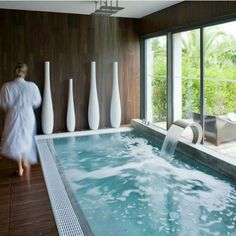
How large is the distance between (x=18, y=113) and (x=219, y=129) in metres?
2.92

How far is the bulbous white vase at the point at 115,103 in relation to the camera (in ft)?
21.1

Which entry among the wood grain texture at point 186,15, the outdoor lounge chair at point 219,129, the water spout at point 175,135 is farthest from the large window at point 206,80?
the water spout at point 175,135

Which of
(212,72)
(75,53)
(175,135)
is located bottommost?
(175,135)

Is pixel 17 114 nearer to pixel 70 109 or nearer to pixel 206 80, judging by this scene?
pixel 70 109

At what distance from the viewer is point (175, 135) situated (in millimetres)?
5023

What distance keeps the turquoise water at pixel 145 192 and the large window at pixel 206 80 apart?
0.68 m

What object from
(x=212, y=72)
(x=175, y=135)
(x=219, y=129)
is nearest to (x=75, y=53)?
(x=175, y=135)

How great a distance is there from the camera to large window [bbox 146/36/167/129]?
6.17 meters

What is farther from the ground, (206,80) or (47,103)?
(206,80)

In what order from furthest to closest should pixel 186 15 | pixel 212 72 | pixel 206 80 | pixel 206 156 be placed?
pixel 186 15 → pixel 206 80 → pixel 212 72 → pixel 206 156

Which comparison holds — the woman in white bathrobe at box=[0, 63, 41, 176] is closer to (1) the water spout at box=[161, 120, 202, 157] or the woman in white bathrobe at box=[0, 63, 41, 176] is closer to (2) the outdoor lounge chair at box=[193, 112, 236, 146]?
(1) the water spout at box=[161, 120, 202, 157]

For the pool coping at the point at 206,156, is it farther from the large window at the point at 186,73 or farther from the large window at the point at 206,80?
the large window at the point at 186,73

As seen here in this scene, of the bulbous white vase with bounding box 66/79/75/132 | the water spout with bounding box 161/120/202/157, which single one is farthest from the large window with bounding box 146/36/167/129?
the bulbous white vase with bounding box 66/79/75/132

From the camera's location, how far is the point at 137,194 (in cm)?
357
